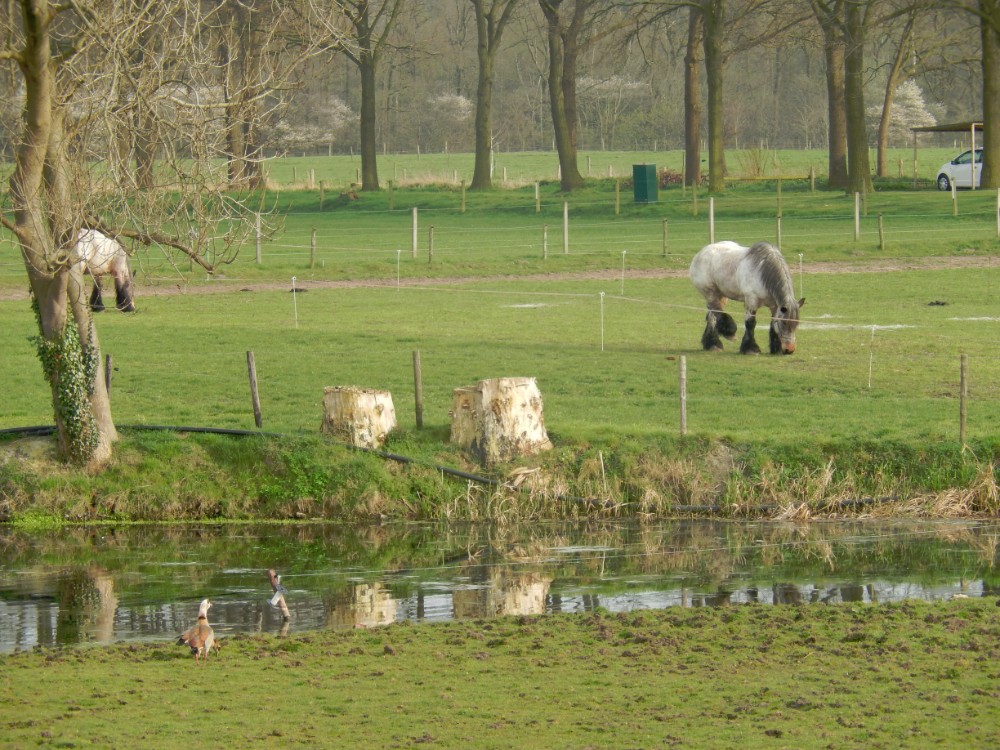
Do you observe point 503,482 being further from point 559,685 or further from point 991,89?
point 991,89

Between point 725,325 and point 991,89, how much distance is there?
96.8 ft

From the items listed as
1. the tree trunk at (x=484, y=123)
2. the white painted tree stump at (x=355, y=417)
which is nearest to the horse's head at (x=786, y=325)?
the white painted tree stump at (x=355, y=417)

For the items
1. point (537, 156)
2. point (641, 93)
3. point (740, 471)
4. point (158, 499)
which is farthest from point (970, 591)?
point (641, 93)

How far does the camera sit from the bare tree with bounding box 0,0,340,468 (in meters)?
16.7

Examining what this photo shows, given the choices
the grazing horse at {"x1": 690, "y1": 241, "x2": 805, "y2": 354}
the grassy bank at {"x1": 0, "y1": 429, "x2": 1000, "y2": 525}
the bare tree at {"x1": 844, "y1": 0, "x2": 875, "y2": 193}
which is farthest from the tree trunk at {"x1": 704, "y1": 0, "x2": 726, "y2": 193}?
the grassy bank at {"x1": 0, "y1": 429, "x2": 1000, "y2": 525}

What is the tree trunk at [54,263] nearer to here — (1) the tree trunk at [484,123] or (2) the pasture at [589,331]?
(2) the pasture at [589,331]

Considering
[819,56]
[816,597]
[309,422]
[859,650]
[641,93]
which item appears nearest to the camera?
[859,650]

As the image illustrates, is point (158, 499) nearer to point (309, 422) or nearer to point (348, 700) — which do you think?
point (309, 422)

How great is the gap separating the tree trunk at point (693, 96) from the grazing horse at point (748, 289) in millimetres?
33183

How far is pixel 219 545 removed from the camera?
17.5 metres

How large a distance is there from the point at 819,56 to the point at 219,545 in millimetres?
92641

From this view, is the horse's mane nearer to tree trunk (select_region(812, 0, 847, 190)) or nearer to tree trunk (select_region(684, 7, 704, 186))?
tree trunk (select_region(812, 0, 847, 190))

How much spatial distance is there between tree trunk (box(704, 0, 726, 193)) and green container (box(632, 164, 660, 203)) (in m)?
2.30

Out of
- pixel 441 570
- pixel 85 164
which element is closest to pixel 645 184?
pixel 85 164
